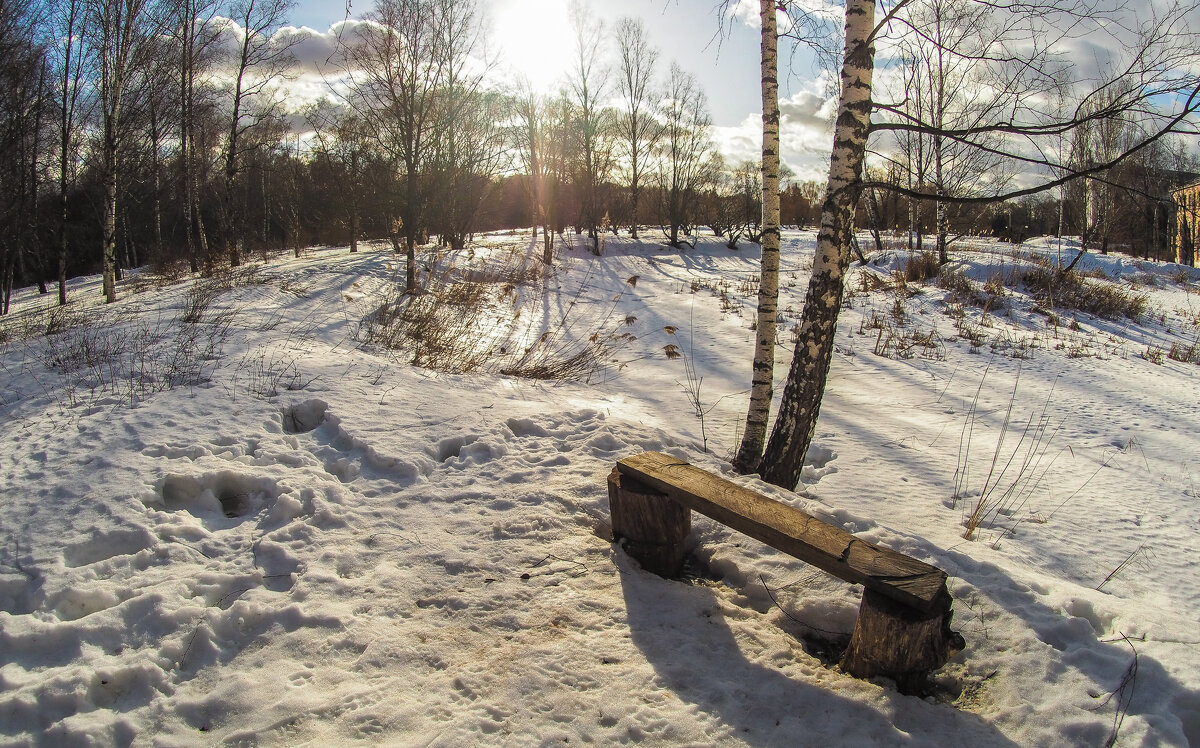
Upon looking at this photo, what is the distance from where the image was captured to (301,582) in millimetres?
2449

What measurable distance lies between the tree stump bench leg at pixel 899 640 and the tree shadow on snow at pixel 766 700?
8 centimetres

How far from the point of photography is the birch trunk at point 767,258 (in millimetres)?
3709

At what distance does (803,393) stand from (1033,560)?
1507 millimetres

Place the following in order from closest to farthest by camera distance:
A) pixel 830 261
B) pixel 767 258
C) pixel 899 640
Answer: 1. pixel 899 640
2. pixel 830 261
3. pixel 767 258

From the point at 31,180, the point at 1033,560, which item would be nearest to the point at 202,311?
the point at 1033,560

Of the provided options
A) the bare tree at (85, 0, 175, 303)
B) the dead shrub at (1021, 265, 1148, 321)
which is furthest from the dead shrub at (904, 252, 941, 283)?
the bare tree at (85, 0, 175, 303)

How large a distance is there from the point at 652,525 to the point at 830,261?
78.8 inches

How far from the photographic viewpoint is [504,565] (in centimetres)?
271

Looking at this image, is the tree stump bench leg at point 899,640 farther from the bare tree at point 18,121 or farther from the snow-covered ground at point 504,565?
the bare tree at point 18,121

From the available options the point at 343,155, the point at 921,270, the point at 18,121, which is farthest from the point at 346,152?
the point at 921,270

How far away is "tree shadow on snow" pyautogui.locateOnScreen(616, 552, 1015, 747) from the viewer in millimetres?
1845

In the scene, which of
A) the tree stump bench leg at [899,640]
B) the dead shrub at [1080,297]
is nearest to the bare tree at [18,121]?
the tree stump bench leg at [899,640]

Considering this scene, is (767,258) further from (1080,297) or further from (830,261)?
(1080,297)

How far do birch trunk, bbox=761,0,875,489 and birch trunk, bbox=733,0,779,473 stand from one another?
0.59 feet
